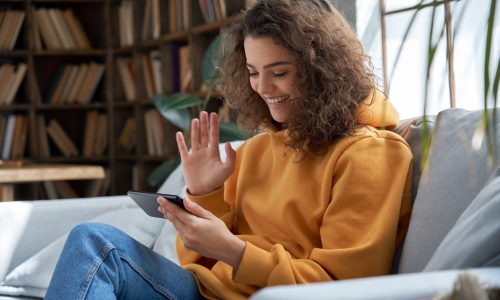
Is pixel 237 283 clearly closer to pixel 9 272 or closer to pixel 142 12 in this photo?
pixel 9 272

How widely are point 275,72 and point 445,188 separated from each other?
47 centimetres

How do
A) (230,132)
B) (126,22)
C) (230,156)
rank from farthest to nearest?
(126,22)
(230,132)
(230,156)

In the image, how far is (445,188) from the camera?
5.50ft

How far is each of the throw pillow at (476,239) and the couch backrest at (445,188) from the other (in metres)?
0.20

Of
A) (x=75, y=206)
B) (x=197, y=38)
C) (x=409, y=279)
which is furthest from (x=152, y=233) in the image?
(x=197, y=38)

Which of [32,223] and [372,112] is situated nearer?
[372,112]

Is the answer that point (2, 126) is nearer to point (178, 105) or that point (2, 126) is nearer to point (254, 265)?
point (178, 105)

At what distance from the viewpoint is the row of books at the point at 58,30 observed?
17.9 feet

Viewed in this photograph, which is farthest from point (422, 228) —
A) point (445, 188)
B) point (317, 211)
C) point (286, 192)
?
point (286, 192)

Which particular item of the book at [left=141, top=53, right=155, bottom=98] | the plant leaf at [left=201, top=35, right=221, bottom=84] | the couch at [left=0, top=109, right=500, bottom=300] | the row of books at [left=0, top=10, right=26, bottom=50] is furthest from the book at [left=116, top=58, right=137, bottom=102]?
the couch at [left=0, top=109, right=500, bottom=300]

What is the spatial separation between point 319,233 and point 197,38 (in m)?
2.64

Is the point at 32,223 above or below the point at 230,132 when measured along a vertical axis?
above

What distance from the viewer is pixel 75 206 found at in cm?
263

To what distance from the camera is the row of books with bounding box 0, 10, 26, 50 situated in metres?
5.35
